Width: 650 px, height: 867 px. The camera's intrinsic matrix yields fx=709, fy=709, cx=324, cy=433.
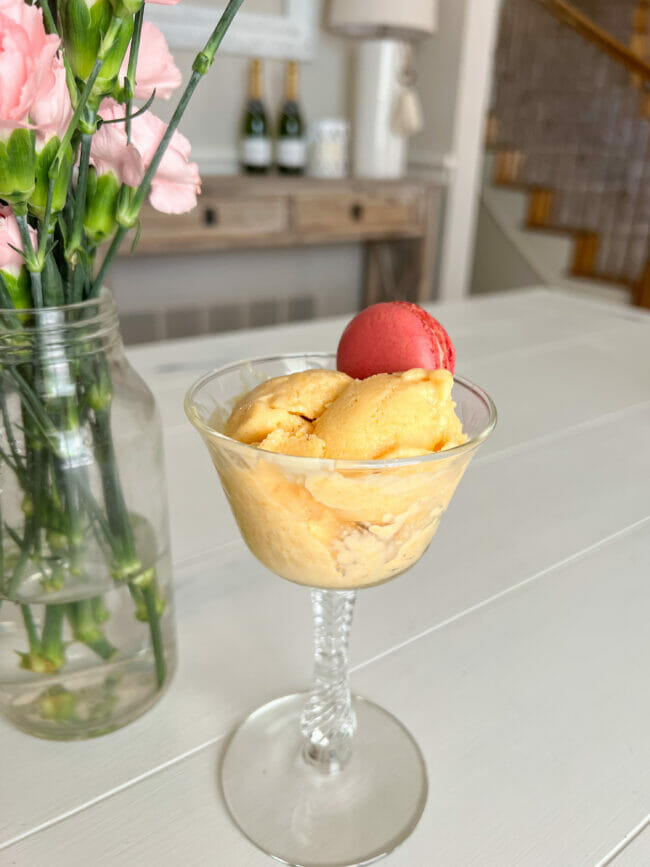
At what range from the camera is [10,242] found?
1.05 feet

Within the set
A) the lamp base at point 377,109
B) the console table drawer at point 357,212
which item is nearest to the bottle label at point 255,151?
the console table drawer at point 357,212

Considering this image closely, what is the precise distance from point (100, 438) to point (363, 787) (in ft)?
0.84

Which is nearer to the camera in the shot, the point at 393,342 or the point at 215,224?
the point at 393,342

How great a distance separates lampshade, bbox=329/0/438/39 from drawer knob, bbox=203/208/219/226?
2.62 ft

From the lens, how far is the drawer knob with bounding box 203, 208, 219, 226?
2133 millimetres

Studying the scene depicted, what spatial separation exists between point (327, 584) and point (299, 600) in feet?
0.67

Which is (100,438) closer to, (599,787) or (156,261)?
(599,787)

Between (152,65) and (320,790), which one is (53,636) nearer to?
(320,790)

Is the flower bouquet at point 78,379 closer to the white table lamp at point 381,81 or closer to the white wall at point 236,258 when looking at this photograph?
the white wall at point 236,258

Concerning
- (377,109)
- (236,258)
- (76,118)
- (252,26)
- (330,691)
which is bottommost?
(236,258)

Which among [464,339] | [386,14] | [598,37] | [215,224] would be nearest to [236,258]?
[215,224]

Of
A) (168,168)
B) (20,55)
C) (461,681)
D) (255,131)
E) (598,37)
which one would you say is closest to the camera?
(20,55)

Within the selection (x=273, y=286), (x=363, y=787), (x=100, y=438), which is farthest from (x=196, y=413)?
(x=273, y=286)

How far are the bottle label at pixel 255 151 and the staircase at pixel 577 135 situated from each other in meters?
1.80
